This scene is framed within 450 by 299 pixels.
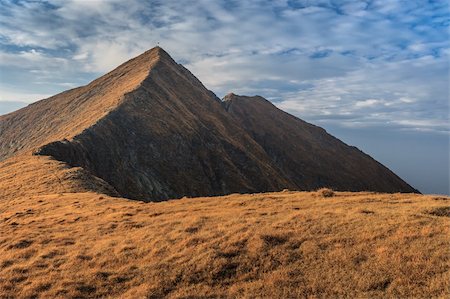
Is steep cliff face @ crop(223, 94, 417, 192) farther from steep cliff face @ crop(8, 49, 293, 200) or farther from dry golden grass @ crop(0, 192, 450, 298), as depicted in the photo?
dry golden grass @ crop(0, 192, 450, 298)

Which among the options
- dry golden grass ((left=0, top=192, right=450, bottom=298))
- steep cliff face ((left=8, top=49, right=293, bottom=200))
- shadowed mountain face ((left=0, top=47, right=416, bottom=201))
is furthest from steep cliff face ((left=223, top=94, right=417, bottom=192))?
dry golden grass ((left=0, top=192, right=450, bottom=298))

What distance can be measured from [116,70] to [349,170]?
119 m

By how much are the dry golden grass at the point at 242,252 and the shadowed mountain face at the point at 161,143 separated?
35.7 metres

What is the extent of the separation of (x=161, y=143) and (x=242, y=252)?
82289 mm

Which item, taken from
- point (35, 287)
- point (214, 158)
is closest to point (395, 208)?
point (35, 287)

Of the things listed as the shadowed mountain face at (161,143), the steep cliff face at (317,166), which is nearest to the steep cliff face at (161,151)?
the shadowed mountain face at (161,143)

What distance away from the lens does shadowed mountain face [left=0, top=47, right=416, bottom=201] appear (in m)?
83.5

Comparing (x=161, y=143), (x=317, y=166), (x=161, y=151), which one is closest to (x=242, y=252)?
(x=161, y=151)

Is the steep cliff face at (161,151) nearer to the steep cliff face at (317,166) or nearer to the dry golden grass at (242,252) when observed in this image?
the steep cliff face at (317,166)

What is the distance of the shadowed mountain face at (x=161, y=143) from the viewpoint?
83.5 metres

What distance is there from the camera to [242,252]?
21422 mm

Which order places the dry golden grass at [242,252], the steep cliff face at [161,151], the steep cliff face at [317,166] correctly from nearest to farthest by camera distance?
the dry golden grass at [242,252], the steep cliff face at [161,151], the steep cliff face at [317,166]

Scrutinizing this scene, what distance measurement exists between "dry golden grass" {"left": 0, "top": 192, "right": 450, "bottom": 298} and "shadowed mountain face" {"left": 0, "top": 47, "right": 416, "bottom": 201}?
35.7 m

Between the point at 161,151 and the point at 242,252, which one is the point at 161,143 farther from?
the point at 242,252
